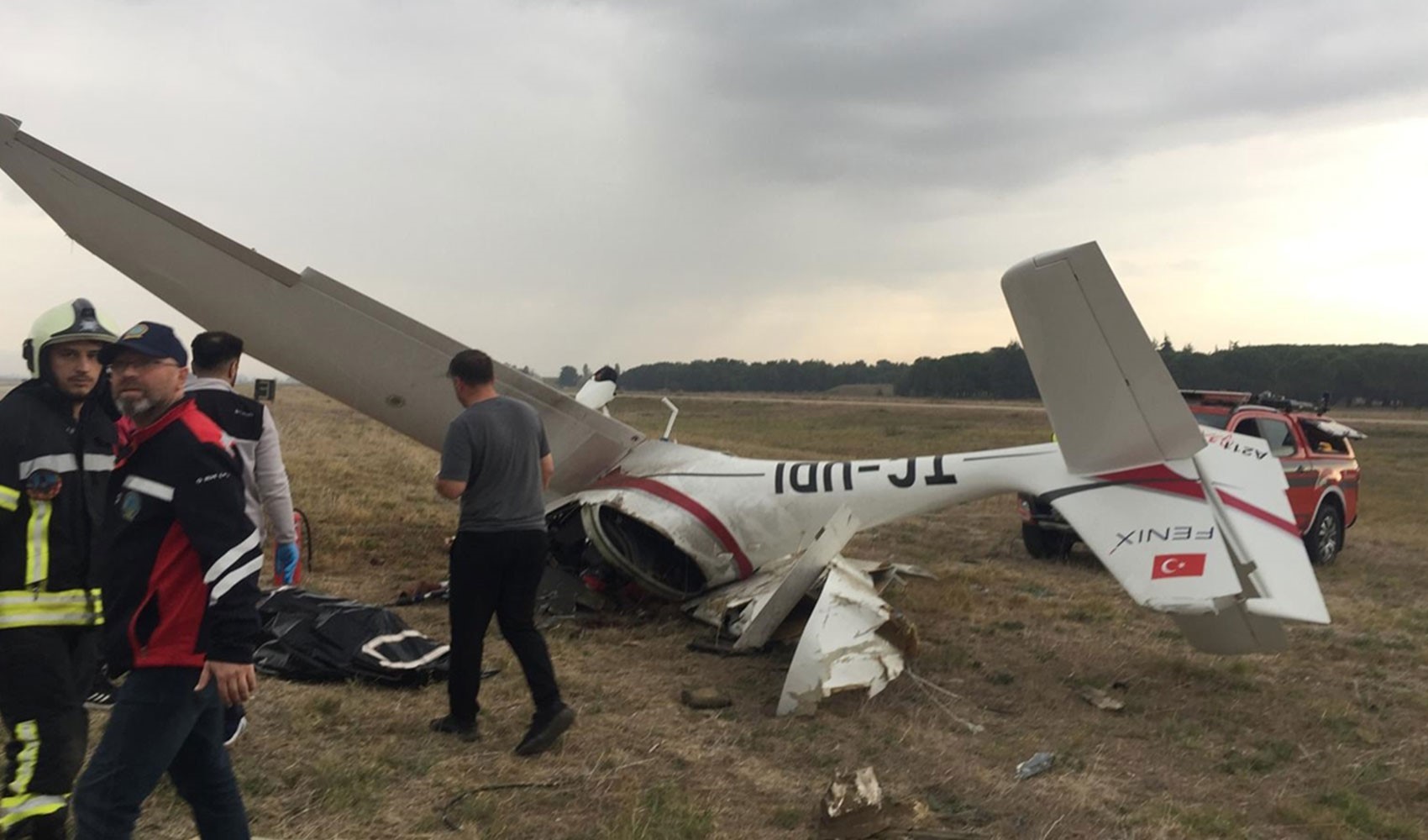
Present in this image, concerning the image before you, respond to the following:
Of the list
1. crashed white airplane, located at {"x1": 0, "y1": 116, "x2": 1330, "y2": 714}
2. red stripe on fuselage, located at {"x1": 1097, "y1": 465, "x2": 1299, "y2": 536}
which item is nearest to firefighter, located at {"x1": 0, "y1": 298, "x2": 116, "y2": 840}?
crashed white airplane, located at {"x1": 0, "y1": 116, "x2": 1330, "y2": 714}

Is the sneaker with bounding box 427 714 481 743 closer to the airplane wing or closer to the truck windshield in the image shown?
the airplane wing

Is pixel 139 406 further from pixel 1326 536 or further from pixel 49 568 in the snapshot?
pixel 1326 536

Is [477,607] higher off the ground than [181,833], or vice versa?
[477,607]

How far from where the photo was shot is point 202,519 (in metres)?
2.50

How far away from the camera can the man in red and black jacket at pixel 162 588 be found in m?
2.49

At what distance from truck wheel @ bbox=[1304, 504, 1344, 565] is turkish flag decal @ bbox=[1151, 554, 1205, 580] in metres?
7.52

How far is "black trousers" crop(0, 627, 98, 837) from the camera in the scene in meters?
3.01

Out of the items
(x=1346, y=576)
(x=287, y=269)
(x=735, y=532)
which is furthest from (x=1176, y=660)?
(x=287, y=269)

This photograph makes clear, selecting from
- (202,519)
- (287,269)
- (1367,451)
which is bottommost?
(1367,451)

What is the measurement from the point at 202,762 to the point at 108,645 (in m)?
0.49

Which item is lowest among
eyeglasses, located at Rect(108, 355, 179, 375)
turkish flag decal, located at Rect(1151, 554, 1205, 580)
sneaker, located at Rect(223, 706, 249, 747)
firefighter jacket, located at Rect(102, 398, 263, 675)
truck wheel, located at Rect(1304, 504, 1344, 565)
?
truck wheel, located at Rect(1304, 504, 1344, 565)

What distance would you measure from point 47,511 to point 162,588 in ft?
3.16

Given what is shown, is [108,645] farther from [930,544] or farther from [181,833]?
[930,544]

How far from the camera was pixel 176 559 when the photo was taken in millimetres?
2537
